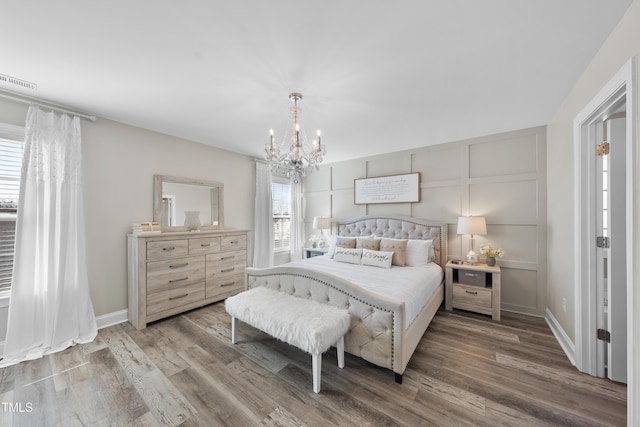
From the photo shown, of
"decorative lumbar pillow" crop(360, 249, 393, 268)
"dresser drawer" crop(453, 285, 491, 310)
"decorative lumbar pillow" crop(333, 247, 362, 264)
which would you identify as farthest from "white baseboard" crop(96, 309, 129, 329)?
"dresser drawer" crop(453, 285, 491, 310)

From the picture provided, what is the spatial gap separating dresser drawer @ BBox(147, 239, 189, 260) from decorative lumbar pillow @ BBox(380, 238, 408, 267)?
279cm

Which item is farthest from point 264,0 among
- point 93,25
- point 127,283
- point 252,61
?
point 127,283

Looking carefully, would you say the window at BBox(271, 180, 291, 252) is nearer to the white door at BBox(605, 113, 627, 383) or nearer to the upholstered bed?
the upholstered bed

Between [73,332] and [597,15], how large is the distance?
502 cm

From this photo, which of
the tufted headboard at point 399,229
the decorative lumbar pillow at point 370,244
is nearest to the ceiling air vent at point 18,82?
the decorative lumbar pillow at point 370,244

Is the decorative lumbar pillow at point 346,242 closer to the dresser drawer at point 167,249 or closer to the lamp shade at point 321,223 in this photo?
the lamp shade at point 321,223

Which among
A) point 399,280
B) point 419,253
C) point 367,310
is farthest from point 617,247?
Answer: point 367,310

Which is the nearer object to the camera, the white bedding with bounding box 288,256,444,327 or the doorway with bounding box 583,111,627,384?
the doorway with bounding box 583,111,627,384

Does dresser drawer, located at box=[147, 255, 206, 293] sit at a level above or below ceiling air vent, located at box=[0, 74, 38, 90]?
below

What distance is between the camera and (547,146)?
9.80 ft

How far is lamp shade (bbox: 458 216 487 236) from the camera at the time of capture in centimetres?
316

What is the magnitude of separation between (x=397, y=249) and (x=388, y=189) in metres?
1.27

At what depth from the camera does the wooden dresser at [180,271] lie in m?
2.85

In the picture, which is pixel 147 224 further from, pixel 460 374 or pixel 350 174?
pixel 460 374
